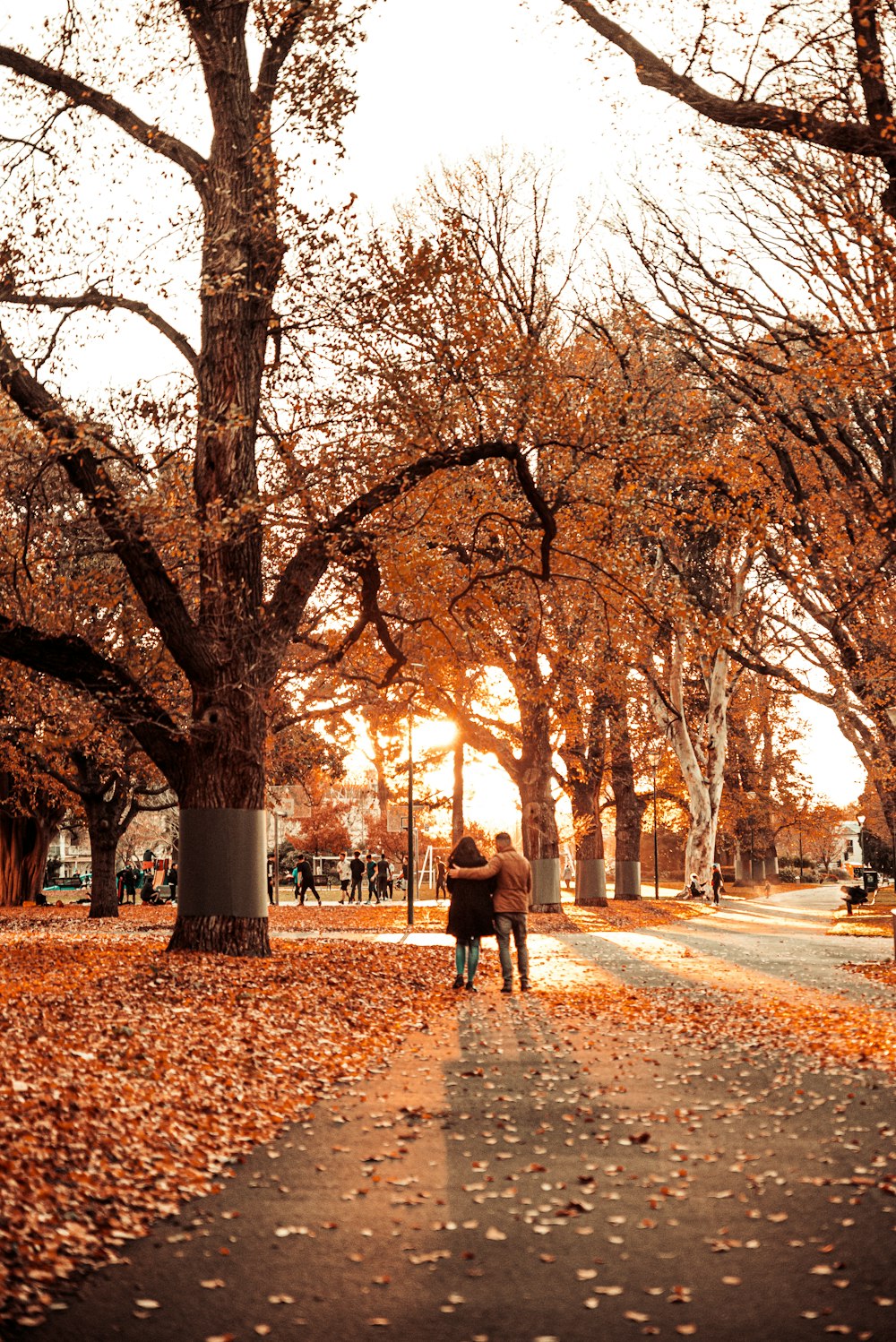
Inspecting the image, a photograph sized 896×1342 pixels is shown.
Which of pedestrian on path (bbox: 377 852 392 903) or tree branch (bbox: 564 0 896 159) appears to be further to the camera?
pedestrian on path (bbox: 377 852 392 903)

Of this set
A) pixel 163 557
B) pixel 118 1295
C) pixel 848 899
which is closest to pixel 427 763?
pixel 848 899

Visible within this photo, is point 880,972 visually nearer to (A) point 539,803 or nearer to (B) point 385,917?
(A) point 539,803

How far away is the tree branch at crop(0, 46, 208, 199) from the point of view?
52.0 ft

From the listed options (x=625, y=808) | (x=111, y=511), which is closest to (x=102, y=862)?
(x=625, y=808)

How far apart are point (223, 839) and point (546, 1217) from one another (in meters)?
11.4

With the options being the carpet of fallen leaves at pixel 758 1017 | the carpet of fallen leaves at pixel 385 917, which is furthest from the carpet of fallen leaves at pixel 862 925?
the carpet of fallen leaves at pixel 758 1017

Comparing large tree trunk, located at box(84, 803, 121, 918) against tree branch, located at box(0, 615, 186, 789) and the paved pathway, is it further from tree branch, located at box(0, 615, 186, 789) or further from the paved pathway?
the paved pathway

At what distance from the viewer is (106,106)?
52.9 ft

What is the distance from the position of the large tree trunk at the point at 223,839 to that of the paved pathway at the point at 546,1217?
6.88 meters

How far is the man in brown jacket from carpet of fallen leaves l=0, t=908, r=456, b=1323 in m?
0.95

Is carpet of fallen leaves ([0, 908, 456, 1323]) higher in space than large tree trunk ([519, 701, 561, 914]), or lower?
lower

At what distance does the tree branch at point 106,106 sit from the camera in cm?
1585

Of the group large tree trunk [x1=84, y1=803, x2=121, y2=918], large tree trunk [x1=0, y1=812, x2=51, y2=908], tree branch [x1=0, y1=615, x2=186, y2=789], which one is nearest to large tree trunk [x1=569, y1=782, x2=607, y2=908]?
large tree trunk [x1=84, y1=803, x2=121, y2=918]

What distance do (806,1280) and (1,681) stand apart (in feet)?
69.2
